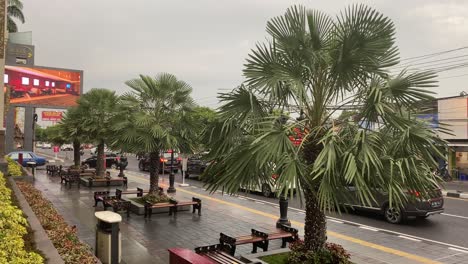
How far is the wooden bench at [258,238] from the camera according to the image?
7839 mm

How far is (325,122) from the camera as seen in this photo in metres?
6.28

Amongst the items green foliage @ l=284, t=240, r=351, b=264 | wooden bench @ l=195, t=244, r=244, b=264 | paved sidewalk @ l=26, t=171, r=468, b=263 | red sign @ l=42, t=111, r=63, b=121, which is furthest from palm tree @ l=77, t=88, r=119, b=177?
red sign @ l=42, t=111, r=63, b=121

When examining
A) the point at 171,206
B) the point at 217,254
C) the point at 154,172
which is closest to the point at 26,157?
the point at 154,172

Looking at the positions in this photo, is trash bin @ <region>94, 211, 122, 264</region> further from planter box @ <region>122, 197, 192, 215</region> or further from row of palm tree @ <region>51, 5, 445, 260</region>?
planter box @ <region>122, 197, 192, 215</region>

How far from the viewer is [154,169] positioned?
13.8m

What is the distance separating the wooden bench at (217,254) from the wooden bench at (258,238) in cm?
17

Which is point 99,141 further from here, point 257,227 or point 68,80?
point 68,80

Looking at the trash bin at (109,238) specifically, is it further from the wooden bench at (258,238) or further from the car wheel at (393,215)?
the car wheel at (393,215)

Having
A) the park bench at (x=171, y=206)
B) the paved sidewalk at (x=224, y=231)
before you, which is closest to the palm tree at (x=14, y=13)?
the paved sidewalk at (x=224, y=231)

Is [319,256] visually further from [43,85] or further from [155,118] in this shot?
[43,85]

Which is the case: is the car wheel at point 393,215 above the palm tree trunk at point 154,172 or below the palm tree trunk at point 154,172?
below

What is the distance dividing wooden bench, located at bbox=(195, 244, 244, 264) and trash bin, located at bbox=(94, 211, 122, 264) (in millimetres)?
1433

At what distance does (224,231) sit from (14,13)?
45.8 metres

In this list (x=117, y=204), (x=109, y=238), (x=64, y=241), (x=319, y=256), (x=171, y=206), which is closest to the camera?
(x=319, y=256)
